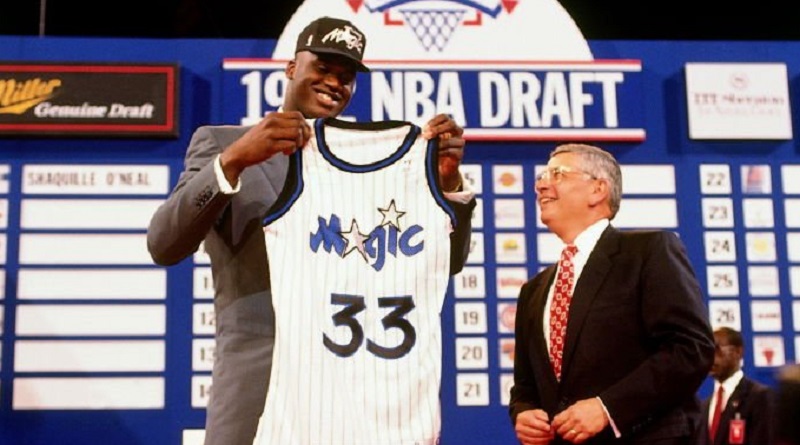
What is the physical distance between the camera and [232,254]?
2068mm

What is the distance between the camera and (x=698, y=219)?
5125 mm

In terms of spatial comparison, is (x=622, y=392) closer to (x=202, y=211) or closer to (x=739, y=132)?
(x=202, y=211)

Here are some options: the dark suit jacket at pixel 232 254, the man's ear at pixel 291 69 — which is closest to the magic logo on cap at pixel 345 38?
the man's ear at pixel 291 69

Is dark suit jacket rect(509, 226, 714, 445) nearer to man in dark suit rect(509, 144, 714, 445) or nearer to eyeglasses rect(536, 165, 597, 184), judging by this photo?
man in dark suit rect(509, 144, 714, 445)

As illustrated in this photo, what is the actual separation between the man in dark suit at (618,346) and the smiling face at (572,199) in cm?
6

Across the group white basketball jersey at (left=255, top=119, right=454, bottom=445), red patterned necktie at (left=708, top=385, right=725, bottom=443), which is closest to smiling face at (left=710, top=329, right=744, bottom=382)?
red patterned necktie at (left=708, top=385, right=725, bottom=443)

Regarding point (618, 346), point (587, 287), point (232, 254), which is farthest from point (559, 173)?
point (232, 254)

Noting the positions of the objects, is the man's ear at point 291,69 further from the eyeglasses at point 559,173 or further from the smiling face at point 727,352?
the smiling face at point 727,352

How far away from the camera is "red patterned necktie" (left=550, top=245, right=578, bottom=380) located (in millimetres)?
2662

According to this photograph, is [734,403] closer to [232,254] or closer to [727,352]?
[727,352]

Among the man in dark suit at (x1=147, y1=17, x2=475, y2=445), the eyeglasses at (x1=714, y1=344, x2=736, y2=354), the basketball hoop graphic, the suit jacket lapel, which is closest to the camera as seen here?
the man in dark suit at (x1=147, y1=17, x2=475, y2=445)

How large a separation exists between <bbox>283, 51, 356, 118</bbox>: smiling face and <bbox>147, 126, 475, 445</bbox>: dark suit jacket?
199 millimetres

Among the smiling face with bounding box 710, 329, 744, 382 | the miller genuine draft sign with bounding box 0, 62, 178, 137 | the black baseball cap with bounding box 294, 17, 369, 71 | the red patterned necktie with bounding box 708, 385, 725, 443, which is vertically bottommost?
the red patterned necktie with bounding box 708, 385, 725, 443

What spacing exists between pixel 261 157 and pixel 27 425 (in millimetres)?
3369
